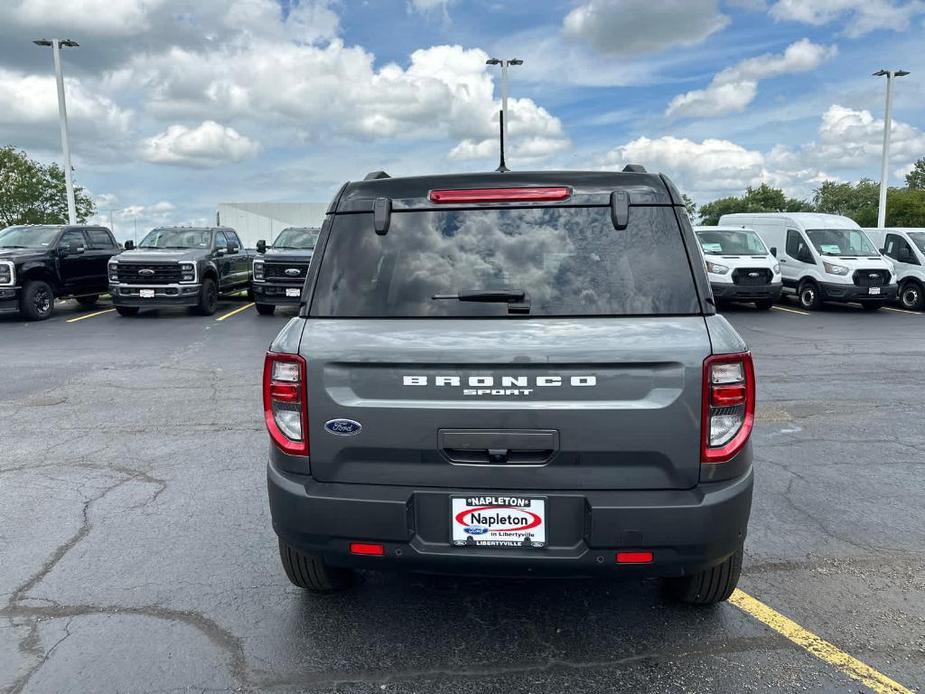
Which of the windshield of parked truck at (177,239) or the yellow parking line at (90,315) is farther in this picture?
the windshield of parked truck at (177,239)

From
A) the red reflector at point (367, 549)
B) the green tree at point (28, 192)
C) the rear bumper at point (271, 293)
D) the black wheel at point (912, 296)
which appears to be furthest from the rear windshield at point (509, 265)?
the green tree at point (28, 192)

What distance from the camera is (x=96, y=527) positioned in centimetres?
439

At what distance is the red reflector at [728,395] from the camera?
2678 millimetres

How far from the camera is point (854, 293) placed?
16578 mm

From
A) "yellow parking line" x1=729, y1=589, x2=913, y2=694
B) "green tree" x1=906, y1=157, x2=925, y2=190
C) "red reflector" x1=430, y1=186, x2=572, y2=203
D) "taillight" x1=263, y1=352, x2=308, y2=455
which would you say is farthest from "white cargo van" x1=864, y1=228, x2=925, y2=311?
"green tree" x1=906, y1=157, x2=925, y2=190

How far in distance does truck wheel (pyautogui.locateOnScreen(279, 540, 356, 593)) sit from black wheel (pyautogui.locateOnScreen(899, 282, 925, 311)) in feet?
59.1

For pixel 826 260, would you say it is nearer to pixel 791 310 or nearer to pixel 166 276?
pixel 791 310

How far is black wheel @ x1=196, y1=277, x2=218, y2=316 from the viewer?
15875mm

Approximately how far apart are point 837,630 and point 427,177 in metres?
2.61

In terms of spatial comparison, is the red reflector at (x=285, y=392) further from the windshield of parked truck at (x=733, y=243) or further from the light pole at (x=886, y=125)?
the light pole at (x=886, y=125)

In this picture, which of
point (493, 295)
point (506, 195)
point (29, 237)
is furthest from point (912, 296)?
point (29, 237)

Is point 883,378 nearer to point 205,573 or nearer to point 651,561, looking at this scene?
point 651,561

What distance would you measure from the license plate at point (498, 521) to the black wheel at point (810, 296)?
16.6 metres

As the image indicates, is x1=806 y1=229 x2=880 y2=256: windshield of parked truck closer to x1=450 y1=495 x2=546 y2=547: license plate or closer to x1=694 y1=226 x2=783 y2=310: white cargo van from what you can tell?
x1=694 y1=226 x2=783 y2=310: white cargo van
